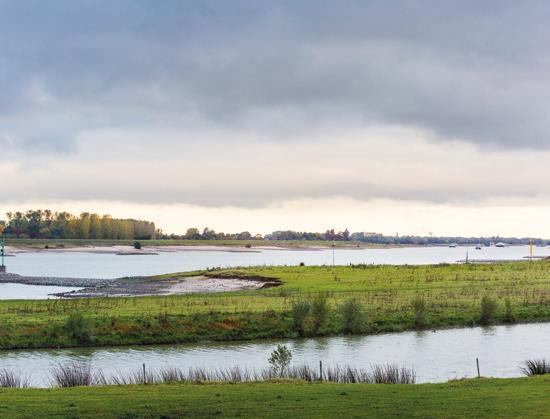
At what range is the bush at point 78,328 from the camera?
139 ft

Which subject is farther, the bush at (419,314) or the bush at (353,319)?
the bush at (419,314)

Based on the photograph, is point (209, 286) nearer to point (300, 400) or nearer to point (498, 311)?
point (498, 311)

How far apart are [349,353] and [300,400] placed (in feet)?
59.3

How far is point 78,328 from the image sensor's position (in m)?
42.7

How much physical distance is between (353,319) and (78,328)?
17.0 meters

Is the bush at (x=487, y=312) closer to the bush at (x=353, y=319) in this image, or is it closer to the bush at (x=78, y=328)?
A: the bush at (x=353, y=319)

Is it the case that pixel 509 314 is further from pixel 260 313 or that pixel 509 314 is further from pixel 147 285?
pixel 147 285

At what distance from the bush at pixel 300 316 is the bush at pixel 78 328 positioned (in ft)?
41.6

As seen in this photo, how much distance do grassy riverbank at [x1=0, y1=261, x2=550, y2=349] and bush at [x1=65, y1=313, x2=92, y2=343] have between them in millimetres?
59

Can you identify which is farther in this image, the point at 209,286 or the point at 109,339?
the point at 209,286

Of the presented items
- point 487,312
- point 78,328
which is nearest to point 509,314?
point 487,312

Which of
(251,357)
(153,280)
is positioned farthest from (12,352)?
(153,280)

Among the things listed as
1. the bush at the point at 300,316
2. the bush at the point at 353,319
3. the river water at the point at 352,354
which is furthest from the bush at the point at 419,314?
the bush at the point at 300,316

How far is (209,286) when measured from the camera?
83562 mm
